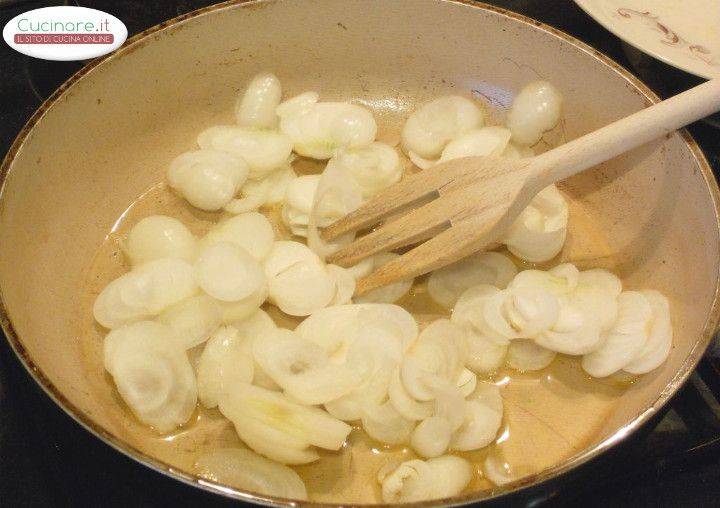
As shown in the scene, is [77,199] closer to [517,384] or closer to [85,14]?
[85,14]

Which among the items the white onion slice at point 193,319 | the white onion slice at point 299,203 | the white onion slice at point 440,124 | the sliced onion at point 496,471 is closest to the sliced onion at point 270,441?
the white onion slice at point 193,319

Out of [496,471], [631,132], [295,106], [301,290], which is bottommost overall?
[496,471]

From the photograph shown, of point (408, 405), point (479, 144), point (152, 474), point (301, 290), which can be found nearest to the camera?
point (152, 474)

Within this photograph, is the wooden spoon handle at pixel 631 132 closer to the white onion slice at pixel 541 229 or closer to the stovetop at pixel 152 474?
the white onion slice at pixel 541 229

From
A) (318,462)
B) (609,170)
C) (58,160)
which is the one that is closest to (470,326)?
(318,462)

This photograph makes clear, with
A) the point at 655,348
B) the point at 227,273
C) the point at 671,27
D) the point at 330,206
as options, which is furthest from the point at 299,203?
the point at 671,27

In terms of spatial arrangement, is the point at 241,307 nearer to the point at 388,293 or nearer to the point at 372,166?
the point at 388,293

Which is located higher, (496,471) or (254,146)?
(254,146)
